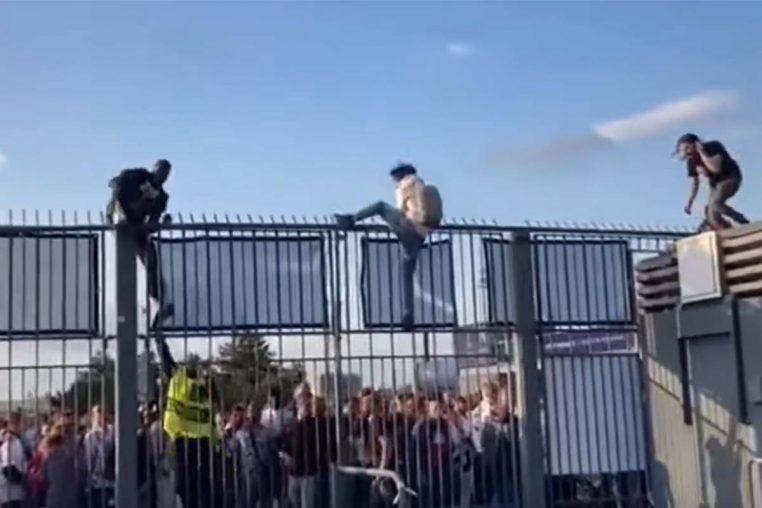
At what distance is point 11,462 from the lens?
976cm

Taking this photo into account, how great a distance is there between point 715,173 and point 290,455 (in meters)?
5.21

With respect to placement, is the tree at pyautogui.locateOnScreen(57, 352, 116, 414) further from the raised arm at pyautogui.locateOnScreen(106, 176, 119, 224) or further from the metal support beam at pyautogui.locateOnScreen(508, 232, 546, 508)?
the metal support beam at pyautogui.locateOnScreen(508, 232, 546, 508)

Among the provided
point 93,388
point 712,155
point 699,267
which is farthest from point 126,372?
point 712,155

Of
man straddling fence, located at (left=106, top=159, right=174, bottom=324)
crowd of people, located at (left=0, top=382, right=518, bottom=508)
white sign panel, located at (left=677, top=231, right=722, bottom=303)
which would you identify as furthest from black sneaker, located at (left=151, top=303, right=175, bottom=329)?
white sign panel, located at (left=677, top=231, right=722, bottom=303)

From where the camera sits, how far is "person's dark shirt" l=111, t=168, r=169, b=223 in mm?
9898

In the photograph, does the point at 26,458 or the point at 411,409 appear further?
the point at 411,409

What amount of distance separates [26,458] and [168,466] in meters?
1.14

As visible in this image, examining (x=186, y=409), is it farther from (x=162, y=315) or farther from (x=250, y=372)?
(x=162, y=315)

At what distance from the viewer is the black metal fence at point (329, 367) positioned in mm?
9680

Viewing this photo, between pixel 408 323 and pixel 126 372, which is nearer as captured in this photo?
pixel 126 372

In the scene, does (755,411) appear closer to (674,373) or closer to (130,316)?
(674,373)

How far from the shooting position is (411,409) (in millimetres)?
10641

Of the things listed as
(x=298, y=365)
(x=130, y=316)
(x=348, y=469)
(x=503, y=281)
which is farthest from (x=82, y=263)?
(x=503, y=281)

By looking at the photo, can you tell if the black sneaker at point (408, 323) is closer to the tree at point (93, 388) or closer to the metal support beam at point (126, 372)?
the metal support beam at point (126, 372)
